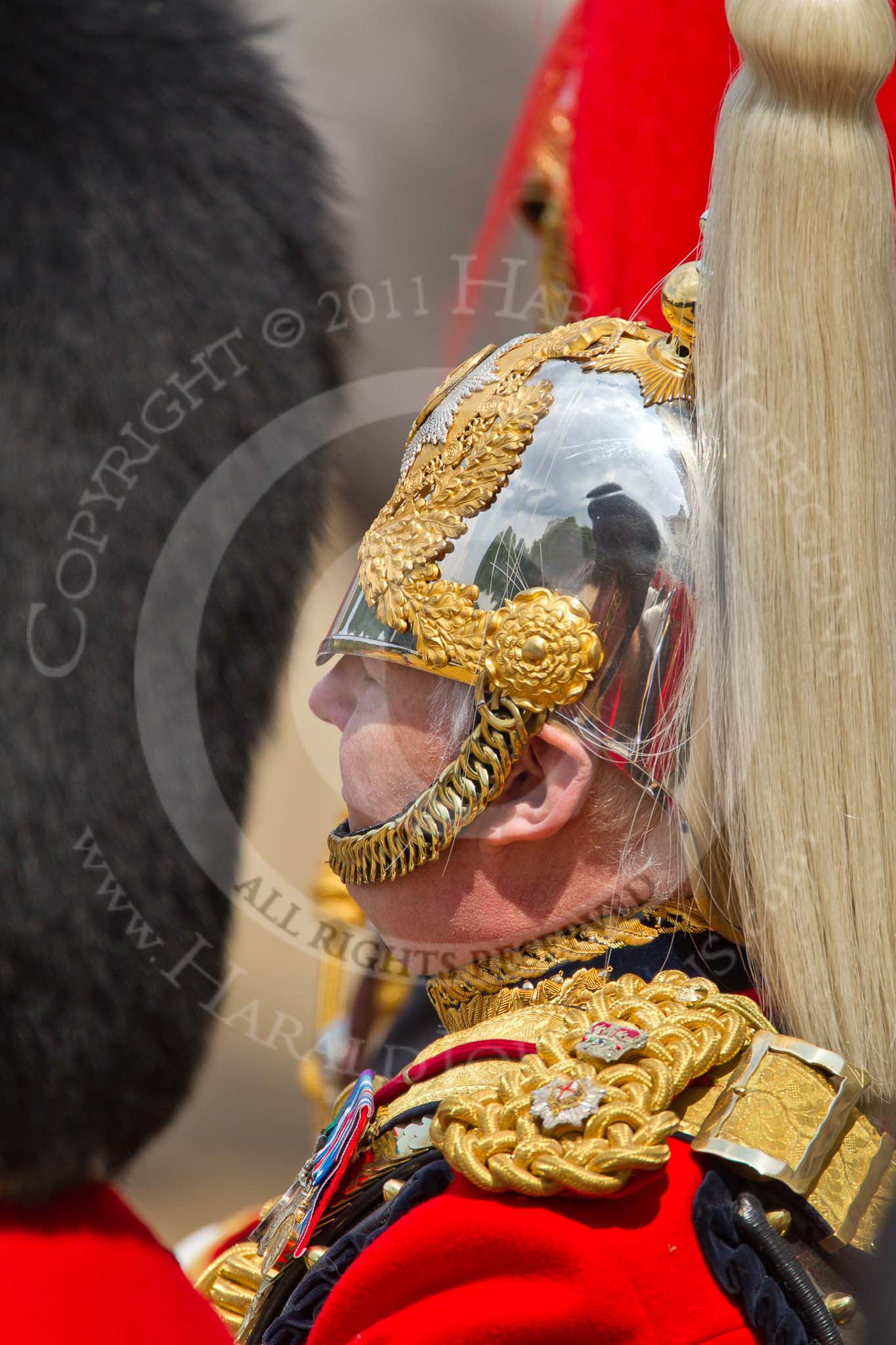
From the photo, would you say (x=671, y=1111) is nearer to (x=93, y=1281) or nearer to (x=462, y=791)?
(x=462, y=791)

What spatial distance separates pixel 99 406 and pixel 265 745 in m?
0.47

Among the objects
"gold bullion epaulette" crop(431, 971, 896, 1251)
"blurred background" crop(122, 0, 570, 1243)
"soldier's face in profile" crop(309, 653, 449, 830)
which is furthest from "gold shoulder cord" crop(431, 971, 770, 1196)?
"blurred background" crop(122, 0, 570, 1243)

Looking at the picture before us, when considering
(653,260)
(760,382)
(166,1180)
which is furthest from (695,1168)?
(166,1180)

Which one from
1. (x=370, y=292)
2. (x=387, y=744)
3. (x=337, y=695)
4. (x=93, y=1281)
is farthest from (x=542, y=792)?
(x=370, y=292)

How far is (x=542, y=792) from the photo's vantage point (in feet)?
4.89

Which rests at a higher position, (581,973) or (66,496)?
(66,496)

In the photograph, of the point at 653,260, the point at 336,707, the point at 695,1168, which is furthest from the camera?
the point at 653,260

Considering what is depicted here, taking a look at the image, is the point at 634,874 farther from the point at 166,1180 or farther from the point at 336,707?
the point at 166,1180

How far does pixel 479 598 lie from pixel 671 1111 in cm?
53

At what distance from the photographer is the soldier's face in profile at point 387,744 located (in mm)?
1542

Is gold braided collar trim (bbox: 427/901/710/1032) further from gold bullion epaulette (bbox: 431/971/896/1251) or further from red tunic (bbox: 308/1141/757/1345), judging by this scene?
red tunic (bbox: 308/1141/757/1345)

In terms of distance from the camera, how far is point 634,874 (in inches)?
58.3

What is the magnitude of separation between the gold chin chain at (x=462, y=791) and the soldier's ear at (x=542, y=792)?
26 millimetres

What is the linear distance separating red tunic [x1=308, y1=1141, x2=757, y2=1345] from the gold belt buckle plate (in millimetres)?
48
